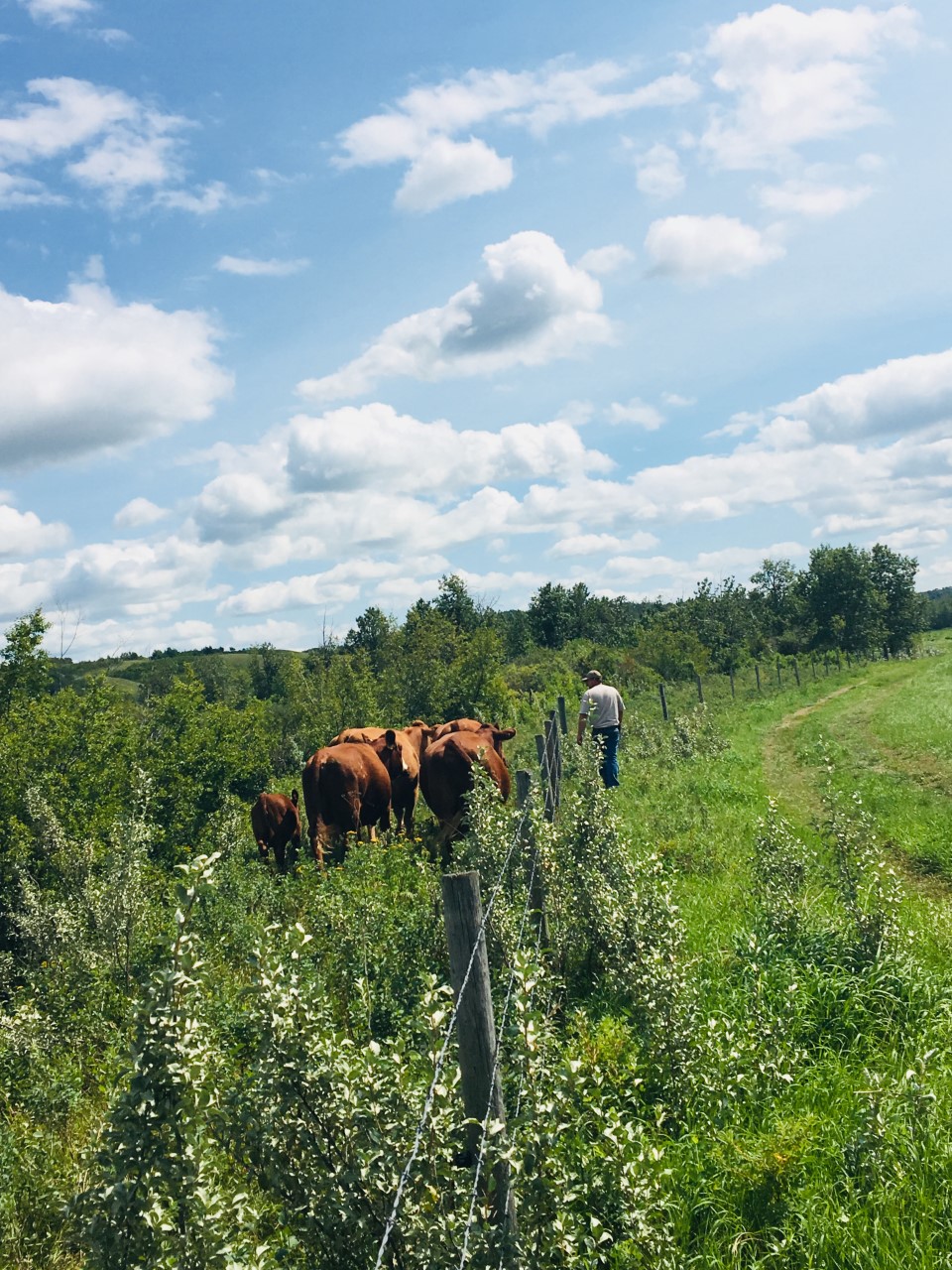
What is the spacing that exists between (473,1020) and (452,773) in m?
10.7

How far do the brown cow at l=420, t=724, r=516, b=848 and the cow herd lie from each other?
16 millimetres

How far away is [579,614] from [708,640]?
32.2 metres

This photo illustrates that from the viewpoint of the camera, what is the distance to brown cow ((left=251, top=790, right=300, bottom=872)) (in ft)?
53.7

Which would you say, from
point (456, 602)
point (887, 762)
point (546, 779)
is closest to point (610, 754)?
point (546, 779)

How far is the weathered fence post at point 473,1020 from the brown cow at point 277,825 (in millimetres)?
13965

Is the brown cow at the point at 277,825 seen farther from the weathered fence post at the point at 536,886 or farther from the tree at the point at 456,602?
the tree at the point at 456,602

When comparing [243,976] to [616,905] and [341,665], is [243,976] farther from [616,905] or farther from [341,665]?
[341,665]

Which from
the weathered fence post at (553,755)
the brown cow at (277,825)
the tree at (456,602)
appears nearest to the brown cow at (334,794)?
the brown cow at (277,825)

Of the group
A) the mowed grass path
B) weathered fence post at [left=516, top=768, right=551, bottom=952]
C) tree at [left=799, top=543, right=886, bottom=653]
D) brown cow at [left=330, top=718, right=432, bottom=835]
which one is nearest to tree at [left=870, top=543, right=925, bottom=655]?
tree at [left=799, top=543, right=886, bottom=653]

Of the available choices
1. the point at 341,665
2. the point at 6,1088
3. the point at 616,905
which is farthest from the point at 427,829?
the point at 341,665

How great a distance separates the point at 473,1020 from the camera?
277cm

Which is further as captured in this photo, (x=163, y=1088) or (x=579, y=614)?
(x=579, y=614)

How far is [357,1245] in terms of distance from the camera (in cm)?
271

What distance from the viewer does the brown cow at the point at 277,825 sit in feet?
53.7
